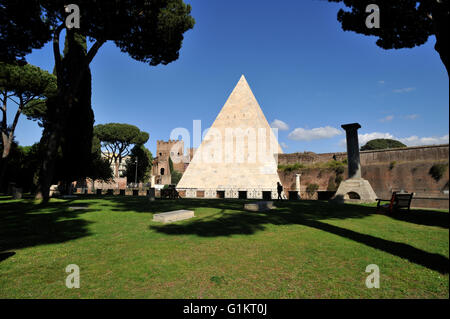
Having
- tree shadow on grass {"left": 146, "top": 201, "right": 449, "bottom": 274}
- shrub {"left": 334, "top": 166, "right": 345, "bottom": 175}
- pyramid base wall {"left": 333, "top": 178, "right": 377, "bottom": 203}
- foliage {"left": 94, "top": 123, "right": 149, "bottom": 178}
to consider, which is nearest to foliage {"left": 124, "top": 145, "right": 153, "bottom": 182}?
foliage {"left": 94, "top": 123, "right": 149, "bottom": 178}

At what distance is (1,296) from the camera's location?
8.80 ft

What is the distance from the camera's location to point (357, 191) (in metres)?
12.4

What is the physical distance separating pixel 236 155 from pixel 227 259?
66.0 feet

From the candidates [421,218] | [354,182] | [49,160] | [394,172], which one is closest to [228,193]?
[354,182]

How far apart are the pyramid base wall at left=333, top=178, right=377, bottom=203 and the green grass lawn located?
5713 mm

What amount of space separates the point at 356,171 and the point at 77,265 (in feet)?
44.9

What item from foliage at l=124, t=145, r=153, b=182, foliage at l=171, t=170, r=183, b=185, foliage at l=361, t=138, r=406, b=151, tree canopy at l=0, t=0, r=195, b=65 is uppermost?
tree canopy at l=0, t=0, r=195, b=65

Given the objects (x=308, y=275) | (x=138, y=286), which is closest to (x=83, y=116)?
(x=138, y=286)

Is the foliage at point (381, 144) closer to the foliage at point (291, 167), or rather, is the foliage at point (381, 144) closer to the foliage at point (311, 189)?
the foliage at point (291, 167)

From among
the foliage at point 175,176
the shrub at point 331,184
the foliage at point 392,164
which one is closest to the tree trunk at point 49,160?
the shrub at point 331,184

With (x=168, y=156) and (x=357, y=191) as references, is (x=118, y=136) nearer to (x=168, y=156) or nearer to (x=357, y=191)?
(x=168, y=156)

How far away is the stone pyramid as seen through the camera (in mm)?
22078

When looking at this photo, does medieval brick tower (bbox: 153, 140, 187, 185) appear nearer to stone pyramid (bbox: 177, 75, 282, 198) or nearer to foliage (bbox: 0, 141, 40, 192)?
stone pyramid (bbox: 177, 75, 282, 198)

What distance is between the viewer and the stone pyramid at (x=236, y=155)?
72.4 feet
